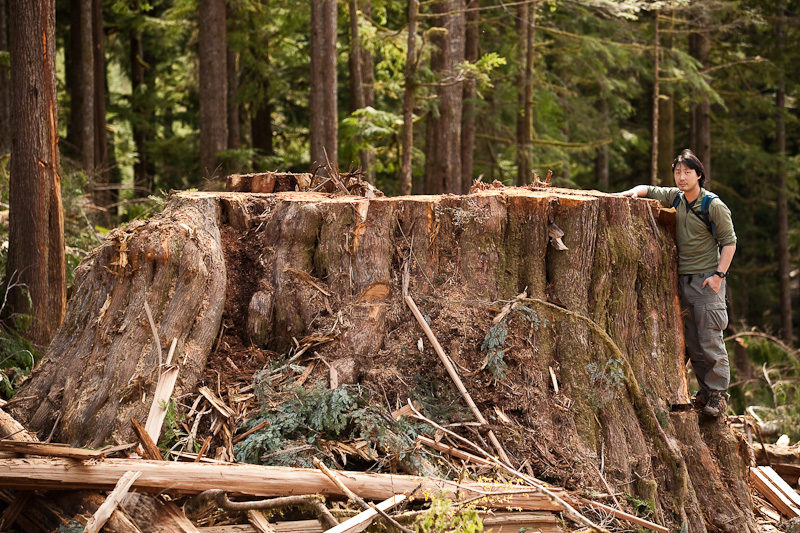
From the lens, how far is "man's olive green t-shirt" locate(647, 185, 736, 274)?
225 inches

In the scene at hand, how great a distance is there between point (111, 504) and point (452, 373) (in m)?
2.37

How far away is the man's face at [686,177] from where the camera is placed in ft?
19.0

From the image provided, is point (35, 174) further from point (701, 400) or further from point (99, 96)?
point (99, 96)

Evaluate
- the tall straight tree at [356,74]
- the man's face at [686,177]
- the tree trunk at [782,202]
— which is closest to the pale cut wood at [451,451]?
the man's face at [686,177]

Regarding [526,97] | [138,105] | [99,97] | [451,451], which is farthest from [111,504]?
[138,105]

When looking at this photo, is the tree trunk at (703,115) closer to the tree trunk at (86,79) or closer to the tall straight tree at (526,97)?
the tall straight tree at (526,97)

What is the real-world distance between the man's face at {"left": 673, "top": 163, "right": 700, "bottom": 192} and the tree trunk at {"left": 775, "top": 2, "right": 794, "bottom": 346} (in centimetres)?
1571

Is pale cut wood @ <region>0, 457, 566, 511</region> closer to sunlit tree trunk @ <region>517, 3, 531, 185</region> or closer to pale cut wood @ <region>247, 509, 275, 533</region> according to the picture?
pale cut wood @ <region>247, 509, 275, 533</region>

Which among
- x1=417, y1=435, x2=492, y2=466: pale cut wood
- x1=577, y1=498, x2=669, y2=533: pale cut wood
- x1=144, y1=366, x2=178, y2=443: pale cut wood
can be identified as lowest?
x1=577, y1=498, x2=669, y2=533: pale cut wood

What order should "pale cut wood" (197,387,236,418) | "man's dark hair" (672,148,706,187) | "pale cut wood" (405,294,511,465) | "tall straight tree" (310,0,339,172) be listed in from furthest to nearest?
1. "tall straight tree" (310,0,339,172)
2. "man's dark hair" (672,148,706,187)
3. "pale cut wood" (405,294,511,465)
4. "pale cut wood" (197,387,236,418)

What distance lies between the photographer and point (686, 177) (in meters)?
5.80

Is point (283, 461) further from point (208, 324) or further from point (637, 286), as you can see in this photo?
point (637, 286)

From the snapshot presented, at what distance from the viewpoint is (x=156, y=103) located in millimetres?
19344

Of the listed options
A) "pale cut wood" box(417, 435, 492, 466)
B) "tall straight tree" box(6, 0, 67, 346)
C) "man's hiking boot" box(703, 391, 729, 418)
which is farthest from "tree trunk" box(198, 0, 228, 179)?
"man's hiking boot" box(703, 391, 729, 418)
